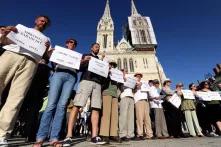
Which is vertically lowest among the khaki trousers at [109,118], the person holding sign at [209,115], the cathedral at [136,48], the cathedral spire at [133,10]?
the khaki trousers at [109,118]

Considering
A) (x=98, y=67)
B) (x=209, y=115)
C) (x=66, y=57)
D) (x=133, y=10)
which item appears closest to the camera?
(x=66, y=57)

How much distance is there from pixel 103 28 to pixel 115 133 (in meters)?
48.2

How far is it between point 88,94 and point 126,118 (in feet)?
4.25

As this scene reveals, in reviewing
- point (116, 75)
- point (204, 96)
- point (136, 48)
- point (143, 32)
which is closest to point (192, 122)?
point (204, 96)

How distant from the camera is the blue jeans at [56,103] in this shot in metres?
3.01

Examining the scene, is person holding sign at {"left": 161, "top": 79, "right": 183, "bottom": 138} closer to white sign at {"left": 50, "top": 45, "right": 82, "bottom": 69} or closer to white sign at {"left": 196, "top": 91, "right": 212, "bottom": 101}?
Result: white sign at {"left": 196, "top": 91, "right": 212, "bottom": 101}

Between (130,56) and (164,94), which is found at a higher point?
(130,56)

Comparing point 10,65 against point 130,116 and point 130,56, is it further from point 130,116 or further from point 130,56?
point 130,56

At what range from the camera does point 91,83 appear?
3836 millimetres

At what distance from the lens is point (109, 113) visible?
4086 millimetres

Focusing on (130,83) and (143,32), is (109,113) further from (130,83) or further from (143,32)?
(143,32)

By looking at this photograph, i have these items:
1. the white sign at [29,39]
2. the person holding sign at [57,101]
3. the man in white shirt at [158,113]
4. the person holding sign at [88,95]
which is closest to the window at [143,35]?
the man in white shirt at [158,113]

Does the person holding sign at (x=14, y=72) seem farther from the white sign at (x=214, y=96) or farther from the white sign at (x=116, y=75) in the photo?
the white sign at (x=214, y=96)

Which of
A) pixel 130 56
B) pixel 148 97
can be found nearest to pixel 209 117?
pixel 148 97
